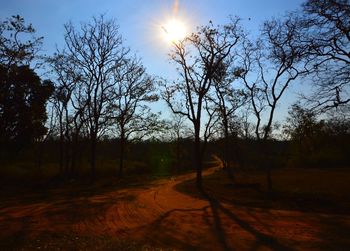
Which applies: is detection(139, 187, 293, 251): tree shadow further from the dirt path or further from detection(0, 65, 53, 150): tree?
detection(0, 65, 53, 150): tree

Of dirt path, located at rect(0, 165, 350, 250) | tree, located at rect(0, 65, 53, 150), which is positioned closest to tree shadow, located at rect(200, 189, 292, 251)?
dirt path, located at rect(0, 165, 350, 250)

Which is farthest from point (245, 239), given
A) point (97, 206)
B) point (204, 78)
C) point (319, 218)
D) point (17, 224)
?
point (204, 78)

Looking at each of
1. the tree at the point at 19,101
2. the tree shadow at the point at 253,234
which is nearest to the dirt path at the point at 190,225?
the tree shadow at the point at 253,234

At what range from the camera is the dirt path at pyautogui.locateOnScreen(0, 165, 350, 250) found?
10922mm

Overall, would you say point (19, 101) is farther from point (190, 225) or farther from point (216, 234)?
point (216, 234)

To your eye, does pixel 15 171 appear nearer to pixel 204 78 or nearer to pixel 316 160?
pixel 204 78

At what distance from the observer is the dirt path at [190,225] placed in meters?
10.9

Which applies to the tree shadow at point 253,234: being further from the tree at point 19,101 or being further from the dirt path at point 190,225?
the tree at point 19,101

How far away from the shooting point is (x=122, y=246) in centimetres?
1023

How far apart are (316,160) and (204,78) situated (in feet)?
148

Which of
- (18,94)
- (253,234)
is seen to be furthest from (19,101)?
(253,234)

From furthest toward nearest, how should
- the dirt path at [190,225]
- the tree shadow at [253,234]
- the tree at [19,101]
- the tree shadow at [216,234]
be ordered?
the tree at [19,101], the dirt path at [190,225], the tree shadow at [216,234], the tree shadow at [253,234]

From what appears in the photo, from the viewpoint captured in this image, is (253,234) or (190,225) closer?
(253,234)

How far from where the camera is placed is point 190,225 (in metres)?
13.8
